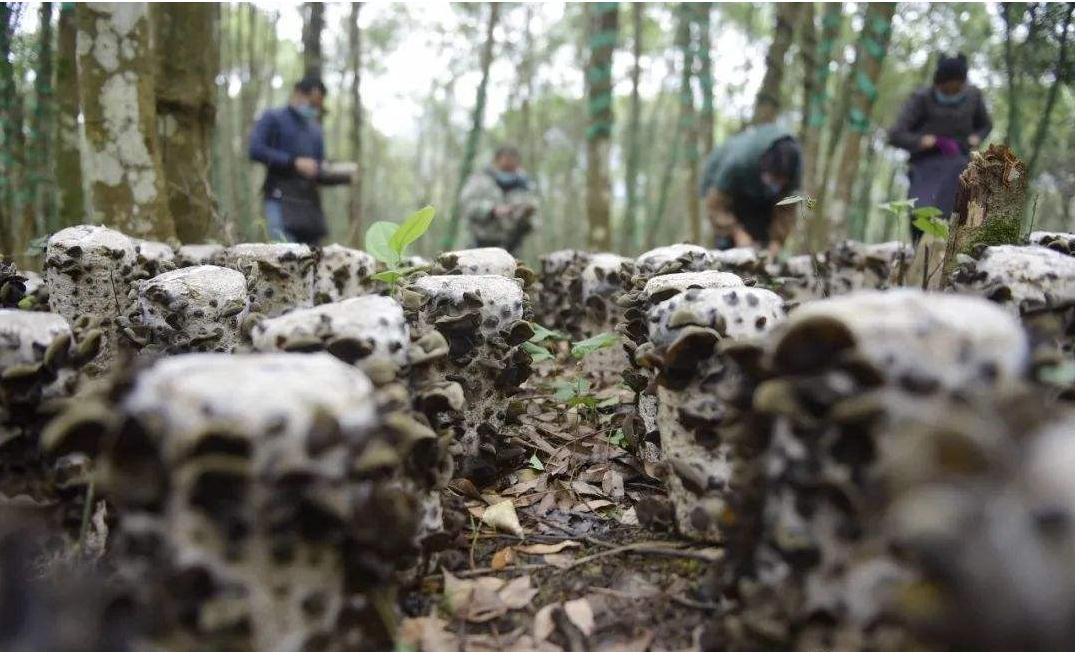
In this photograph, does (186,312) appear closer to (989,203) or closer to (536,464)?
(536,464)

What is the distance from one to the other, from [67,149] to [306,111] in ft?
7.21

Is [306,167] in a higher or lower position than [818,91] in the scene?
lower

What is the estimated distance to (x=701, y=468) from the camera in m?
2.26

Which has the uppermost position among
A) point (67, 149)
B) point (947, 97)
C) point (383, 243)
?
point (947, 97)

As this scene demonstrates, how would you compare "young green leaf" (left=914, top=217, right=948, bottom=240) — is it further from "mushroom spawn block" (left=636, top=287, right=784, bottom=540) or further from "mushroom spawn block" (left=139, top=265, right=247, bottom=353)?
"mushroom spawn block" (left=139, top=265, right=247, bottom=353)

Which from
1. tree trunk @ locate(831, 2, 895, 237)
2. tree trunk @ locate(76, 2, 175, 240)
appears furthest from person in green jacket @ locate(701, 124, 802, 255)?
tree trunk @ locate(76, 2, 175, 240)

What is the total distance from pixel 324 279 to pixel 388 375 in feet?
10.0

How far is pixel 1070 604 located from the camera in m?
0.90

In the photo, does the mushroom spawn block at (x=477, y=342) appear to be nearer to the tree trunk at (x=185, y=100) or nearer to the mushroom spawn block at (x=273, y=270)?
the mushroom spawn block at (x=273, y=270)

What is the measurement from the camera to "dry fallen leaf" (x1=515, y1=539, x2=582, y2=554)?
2.41 metres

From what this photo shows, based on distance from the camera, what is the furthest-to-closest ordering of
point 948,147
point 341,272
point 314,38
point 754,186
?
point 314,38
point 754,186
point 948,147
point 341,272

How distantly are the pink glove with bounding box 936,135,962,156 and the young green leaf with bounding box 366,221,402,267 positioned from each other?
5.11 m

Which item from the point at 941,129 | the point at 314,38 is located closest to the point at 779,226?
the point at 941,129

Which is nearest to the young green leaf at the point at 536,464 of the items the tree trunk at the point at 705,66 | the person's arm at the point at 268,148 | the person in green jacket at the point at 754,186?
the person in green jacket at the point at 754,186
